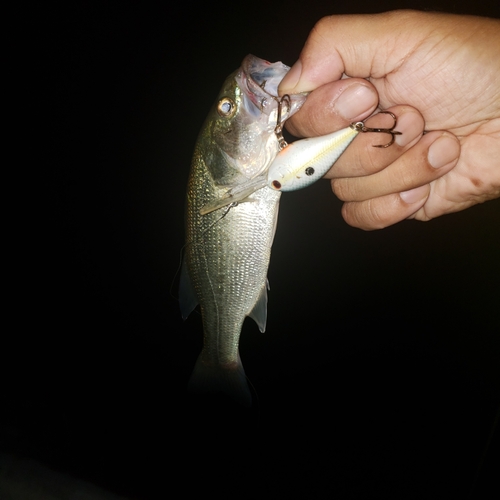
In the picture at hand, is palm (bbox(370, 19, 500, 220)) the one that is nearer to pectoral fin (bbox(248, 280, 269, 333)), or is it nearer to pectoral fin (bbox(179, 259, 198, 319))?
pectoral fin (bbox(248, 280, 269, 333))

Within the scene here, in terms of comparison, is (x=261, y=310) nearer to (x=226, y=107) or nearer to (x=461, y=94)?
(x=226, y=107)

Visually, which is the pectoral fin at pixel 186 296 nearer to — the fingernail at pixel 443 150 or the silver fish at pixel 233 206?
the silver fish at pixel 233 206

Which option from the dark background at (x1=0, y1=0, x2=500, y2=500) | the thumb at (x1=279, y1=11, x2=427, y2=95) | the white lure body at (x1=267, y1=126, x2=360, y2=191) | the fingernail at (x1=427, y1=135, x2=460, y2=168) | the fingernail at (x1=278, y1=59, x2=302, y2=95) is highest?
the thumb at (x1=279, y1=11, x2=427, y2=95)

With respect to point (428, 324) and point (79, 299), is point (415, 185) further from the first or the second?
point (79, 299)

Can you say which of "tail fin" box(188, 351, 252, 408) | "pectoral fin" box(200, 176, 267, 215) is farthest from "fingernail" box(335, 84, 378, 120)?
"tail fin" box(188, 351, 252, 408)

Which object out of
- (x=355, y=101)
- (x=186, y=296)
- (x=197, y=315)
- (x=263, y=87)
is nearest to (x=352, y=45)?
(x=355, y=101)

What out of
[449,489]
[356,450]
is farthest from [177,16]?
[449,489]

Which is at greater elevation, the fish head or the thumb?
the thumb

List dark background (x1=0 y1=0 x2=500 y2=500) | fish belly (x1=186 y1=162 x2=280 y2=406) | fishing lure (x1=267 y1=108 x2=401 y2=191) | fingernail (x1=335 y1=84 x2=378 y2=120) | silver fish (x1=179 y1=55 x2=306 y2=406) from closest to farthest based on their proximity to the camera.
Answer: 1. fishing lure (x1=267 y1=108 x2=401 y2=191)
2. fingernail (x1=335 y1=84 x2=378 y2=120)
3. silver fish (x1=179 y1=55 x2=306 y2=406)
4. fish belly (x1=186 y1=162 x2=280 y2=406)
5. dark background (x1=0 y1=0 x2=500 y2=500)
